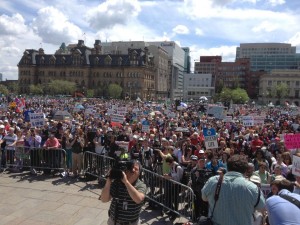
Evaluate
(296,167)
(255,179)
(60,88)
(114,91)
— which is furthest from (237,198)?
(60,88)

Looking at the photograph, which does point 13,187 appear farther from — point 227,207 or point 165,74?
point 165,74

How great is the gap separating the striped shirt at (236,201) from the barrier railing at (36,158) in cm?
900

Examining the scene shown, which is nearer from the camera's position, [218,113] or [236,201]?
[236,201]

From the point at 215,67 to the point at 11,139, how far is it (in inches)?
6208

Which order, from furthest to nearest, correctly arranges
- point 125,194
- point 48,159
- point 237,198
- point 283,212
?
point 48,159
point 125,194
point 237,198
point 283,212

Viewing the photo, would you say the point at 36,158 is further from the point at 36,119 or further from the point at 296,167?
the point at 296,167

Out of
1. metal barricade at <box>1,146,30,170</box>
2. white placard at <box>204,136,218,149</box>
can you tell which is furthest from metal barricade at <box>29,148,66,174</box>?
white placard at <box>204,136,218,149</box>

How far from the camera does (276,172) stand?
333 inches

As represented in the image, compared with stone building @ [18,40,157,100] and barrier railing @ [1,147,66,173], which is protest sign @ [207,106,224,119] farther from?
stone building @ [18,40,157,100]

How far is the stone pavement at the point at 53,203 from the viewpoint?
8227 millimetres

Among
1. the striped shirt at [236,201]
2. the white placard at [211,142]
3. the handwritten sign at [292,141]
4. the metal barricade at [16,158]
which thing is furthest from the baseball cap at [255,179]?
the metal barricade at [16,158]

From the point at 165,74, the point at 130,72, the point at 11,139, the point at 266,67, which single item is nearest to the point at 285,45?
the point at 266,67

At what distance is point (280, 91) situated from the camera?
129 meters

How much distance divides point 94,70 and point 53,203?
116 meters
